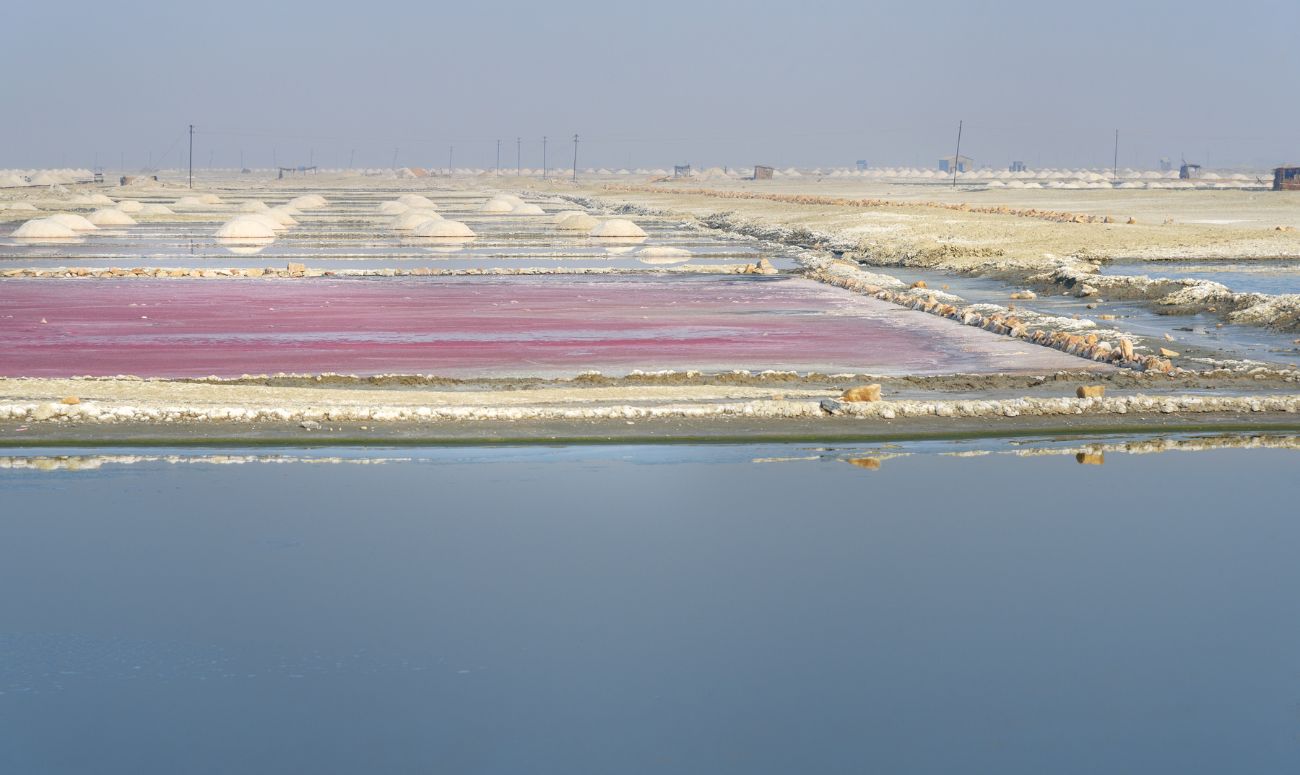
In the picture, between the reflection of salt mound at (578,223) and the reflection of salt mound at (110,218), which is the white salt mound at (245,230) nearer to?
the reflection of salt mound at (110,218)

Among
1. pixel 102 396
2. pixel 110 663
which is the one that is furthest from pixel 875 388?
pixel 110 663

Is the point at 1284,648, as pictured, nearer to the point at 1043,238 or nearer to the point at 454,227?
the point at 1043,238

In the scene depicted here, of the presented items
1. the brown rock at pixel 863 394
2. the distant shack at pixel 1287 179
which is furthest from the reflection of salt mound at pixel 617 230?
the distant shack at pixel 1287 179

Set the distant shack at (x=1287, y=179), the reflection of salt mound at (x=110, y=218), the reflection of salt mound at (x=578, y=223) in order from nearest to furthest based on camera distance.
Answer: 1. the reflection of salt mound at (x=578, y=223)
2. the reflection of salt mound at (x=110, y=218)
3. the distant shack at (x=1287, y=179)

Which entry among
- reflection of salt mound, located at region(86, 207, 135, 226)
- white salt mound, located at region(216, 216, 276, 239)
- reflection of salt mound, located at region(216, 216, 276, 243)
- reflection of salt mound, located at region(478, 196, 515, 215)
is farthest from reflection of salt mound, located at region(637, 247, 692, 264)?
reflection of salt mound, located at region(478, 196, 515, 215)

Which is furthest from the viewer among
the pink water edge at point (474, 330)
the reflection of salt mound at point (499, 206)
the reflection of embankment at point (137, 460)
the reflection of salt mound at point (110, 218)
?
the reflection of salt mound at point (499, 206)

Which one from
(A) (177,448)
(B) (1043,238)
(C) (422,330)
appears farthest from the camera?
(B) (1043,238)
